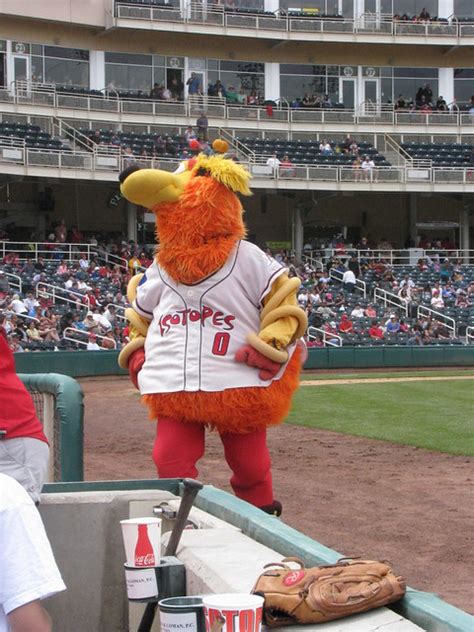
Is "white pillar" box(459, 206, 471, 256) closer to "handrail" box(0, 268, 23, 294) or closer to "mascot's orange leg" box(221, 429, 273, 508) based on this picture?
"handrail" box(0, 268, 23, 294)

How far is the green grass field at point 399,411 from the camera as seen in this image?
37.9ft

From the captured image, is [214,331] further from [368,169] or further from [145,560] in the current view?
[368,169]

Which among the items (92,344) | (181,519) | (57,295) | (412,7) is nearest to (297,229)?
(412,7)

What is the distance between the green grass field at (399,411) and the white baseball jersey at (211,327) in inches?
210

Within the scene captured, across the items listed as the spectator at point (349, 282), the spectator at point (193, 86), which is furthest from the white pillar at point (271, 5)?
the spectator at point (349, 282)

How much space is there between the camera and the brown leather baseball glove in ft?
9.35

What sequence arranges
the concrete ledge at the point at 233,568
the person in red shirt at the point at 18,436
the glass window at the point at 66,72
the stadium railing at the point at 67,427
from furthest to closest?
the glass window at the point at 66,72 < the stadium railing at the point at 67,427 < the person in red shirt at the point at 18,436 < the concrete ledge at the point at 233,568

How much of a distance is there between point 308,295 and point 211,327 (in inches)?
831

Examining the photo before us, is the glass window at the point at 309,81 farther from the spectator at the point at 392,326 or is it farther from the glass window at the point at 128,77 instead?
the spectator at the point at 392,326

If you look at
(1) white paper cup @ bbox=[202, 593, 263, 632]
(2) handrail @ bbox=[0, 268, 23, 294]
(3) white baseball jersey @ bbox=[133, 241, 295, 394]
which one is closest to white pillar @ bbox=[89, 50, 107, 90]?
(2) handrail @ bbox=[0, 268, 23, 294]

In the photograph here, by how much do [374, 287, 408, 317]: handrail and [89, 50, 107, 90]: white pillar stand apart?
11.9 metres

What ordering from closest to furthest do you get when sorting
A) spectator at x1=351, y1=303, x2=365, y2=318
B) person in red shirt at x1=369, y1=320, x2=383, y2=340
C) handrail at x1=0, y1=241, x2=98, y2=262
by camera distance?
1. person in red shirt at x1=369, y1=320, x2=383, y2=340
2. spectator at x1=351, y1=303, x2=365, y2=318
3. handrail at x1=0, y1=241, x2=98, y2=262

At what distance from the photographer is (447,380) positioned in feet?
65.2

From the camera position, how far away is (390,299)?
2873 cm
